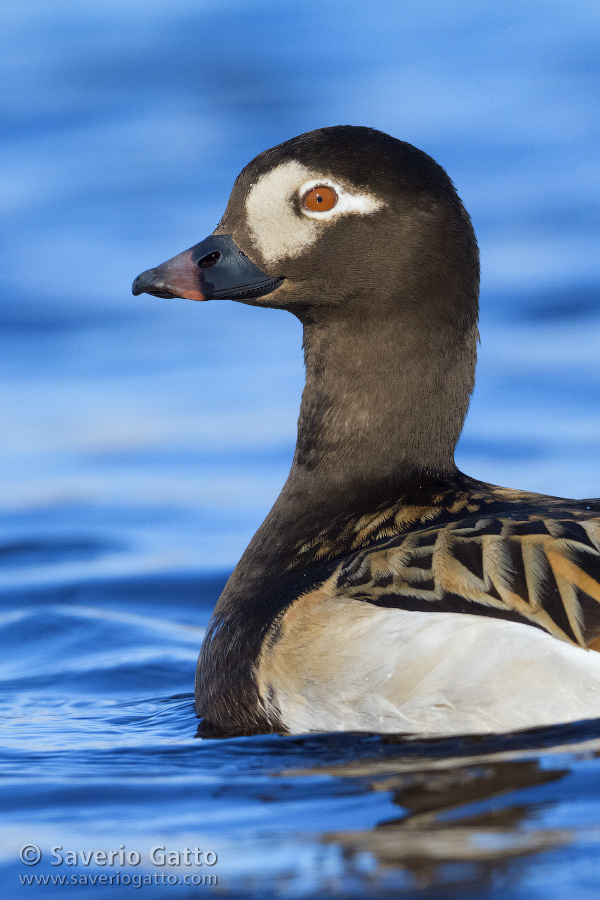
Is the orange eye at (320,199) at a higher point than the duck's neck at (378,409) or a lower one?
higher

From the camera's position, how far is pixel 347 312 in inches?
207

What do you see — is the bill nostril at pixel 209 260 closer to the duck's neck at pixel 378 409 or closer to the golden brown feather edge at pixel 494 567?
the duck's neck at pixel 378 409

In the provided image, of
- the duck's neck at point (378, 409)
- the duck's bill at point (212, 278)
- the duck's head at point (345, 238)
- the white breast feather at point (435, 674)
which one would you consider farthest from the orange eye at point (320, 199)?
the white breast feather at point (435, 674)

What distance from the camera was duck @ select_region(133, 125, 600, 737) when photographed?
14.7 feet

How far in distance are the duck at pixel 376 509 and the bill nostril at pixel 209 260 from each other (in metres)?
0.03

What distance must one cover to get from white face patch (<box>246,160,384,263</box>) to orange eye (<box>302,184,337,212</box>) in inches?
0.5

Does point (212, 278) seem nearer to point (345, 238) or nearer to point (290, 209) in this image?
point (290, 209)

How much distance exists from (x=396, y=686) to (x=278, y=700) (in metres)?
0.48

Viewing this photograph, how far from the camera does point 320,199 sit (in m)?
5.16

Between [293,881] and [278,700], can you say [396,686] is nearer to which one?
[278,700]

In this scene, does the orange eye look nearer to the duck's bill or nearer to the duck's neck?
the duck's bill

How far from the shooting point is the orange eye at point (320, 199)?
16.9ft

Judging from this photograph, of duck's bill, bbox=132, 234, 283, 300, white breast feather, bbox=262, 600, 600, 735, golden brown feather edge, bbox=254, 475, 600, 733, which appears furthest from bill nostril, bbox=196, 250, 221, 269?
white breast feather, bbox=262, 600, 600, 735

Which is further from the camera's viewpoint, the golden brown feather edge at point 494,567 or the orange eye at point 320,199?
the orange eye at point 320,199
